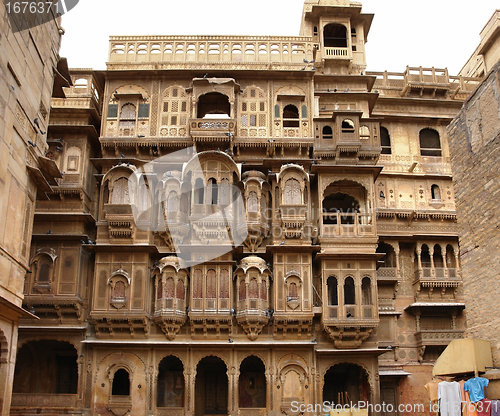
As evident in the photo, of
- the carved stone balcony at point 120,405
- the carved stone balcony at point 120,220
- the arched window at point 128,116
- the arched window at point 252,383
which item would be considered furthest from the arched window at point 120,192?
the arched window at point 252,383

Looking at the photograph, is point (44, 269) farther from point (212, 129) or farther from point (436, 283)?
point (436, 283)

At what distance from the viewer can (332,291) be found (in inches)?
1013

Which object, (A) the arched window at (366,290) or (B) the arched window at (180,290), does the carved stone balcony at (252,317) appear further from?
(A) the arched window at (366,290)

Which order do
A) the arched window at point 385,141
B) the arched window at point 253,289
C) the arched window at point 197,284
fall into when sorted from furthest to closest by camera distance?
the arched window at point 385,141 → the arched window at point 197,284 → the arched window at point 253,289

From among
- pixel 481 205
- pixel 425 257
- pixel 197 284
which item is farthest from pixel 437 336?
pixel 481 205

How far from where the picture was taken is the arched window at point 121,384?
25578 millimetres

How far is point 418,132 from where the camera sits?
30359mm

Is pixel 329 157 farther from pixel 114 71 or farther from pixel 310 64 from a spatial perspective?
pixel 114 71

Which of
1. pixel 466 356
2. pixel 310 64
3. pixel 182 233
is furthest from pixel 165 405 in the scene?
pixel 310 64

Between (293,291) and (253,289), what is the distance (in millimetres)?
1681

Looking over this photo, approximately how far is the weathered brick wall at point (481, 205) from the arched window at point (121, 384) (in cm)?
1510

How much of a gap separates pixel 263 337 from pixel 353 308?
3903 mm

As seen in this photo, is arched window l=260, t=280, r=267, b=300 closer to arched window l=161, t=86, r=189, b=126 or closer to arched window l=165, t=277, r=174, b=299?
arched window l=165, t=277, r=174, b=299

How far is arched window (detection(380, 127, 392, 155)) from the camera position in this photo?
2997cm
